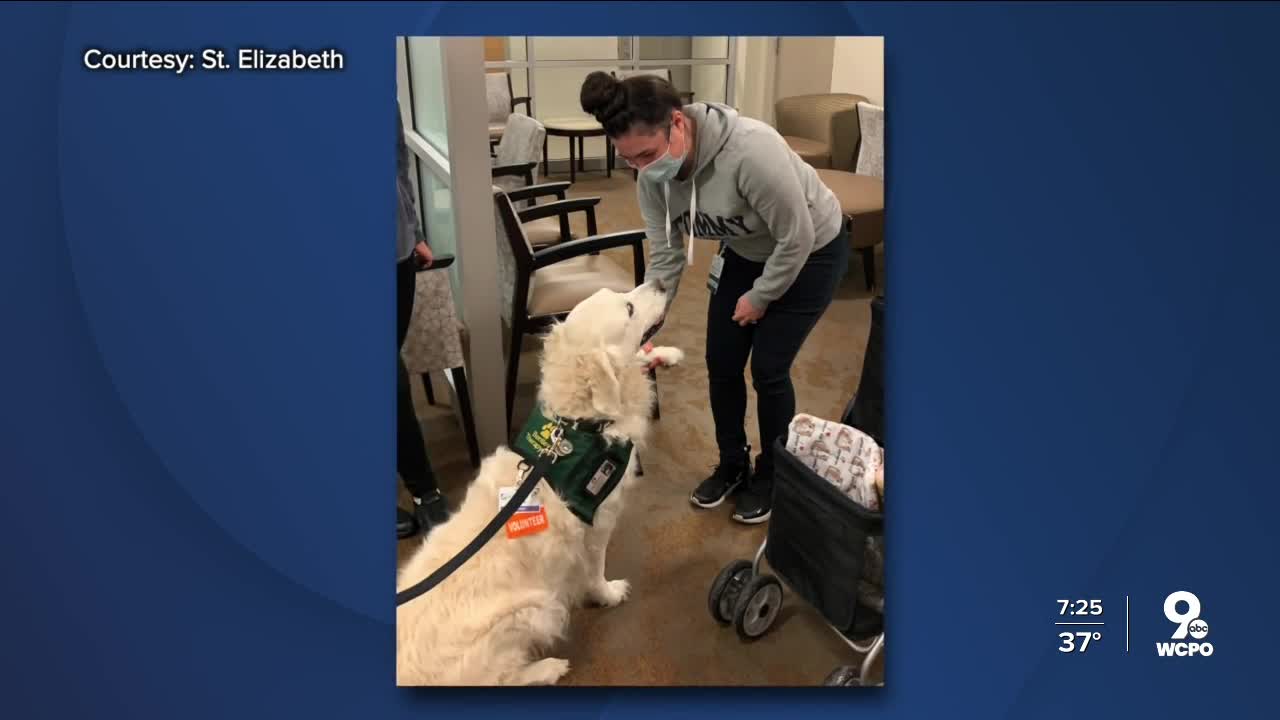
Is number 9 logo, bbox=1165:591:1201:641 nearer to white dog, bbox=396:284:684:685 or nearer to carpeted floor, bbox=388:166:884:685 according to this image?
carpeted floor, bbox=388:166:884:685

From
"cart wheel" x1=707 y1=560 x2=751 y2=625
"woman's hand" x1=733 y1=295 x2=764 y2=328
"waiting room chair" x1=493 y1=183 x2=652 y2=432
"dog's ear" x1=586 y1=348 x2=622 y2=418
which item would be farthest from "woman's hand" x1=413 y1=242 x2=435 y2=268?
"cart wheel" x1=707 y1=560 x2=751 y2=625

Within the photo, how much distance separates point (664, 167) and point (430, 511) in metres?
0.76

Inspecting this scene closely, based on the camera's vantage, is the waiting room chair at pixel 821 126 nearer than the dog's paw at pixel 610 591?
Yes

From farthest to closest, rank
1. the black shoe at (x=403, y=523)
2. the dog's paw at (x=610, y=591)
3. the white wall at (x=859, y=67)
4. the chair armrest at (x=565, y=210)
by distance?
1. the dog's paw at (x=610, y=591)
2. the chair armrest at (x=565, y=210)
3. the black shoe at (x=403, y=523)
4. the white wall at (x=859, y=67)

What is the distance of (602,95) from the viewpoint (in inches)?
→ 49.9

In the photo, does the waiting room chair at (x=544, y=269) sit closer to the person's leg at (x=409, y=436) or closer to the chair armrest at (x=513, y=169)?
the chair armrest at (x=513, y=169)

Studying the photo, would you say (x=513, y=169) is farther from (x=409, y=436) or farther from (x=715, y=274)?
(x=409, y=436)

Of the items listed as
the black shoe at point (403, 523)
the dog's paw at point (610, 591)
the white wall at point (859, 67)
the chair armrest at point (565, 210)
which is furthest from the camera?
the dog's paw at point (610, 591)

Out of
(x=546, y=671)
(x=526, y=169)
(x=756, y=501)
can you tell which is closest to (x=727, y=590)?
(x=756, y=501)

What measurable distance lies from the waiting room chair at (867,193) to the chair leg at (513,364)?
675 millimetres

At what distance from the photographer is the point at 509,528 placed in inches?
56.8

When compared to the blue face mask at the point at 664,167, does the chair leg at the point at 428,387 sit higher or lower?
lower

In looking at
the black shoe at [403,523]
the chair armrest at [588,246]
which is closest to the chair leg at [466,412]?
the black shoe at [403,523]

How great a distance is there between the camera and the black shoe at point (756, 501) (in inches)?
59.1
